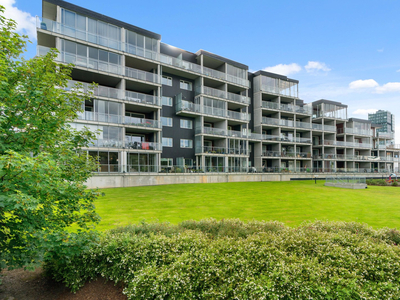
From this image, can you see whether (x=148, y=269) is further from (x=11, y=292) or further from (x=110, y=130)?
(x=110, y=130)

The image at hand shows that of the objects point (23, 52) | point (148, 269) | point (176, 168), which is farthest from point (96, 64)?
point (148, 269)

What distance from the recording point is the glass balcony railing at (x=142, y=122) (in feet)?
92.7

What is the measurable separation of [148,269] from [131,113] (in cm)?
2856

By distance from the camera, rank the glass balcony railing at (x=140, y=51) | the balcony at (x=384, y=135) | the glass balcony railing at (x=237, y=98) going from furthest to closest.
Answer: the balcony at (x=384, y=135) → the glass balcony railing at (x=237, y=98) → the glass balcony railing at (x=140, y=51)

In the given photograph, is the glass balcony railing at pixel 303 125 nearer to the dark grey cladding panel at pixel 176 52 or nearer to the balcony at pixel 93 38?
the dark grey cladding panel at pixel 176 52

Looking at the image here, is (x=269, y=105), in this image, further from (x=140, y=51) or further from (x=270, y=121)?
(x=140, y=51)

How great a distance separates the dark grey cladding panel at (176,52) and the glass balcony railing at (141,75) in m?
6.07

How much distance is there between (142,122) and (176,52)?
13497 millimetres

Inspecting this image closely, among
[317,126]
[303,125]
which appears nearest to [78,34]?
[303,125]

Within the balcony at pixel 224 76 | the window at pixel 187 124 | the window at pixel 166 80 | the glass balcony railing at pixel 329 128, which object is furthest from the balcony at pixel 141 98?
the glass balcony railing at pixel 329 128

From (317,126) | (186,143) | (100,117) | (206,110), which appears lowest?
(186,143)

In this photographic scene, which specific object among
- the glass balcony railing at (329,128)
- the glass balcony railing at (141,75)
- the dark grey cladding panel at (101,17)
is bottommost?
the glass balcony railing at (329,128)

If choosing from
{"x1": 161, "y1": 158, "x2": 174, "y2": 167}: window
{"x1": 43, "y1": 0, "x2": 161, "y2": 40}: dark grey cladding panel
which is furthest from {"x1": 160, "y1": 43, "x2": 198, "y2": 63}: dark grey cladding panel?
{"x1": 161, "y1": 158, "x2": 174, "y2": 167}: window

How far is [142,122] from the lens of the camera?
29328mm
